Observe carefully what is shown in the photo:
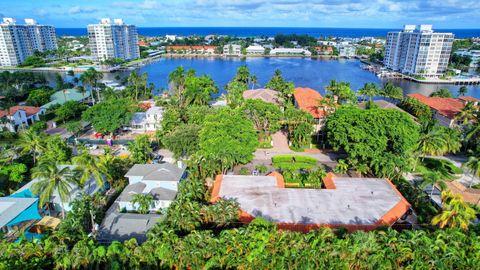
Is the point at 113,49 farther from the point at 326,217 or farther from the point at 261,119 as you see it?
the point at 326,217

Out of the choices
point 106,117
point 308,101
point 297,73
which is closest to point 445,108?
point 308,101

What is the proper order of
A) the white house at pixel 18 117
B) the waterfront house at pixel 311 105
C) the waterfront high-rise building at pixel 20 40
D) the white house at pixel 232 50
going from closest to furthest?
the white house at pixel 18 117, the waterfront house at pixel 311 105, the waterfront high-rise building at pixel 20 40, the white house at pixel 232 50

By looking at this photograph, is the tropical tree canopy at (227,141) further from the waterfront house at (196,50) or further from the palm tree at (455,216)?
the waterfront house at (196,50)

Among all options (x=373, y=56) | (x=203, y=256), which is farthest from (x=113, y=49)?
(x=203, y=256)

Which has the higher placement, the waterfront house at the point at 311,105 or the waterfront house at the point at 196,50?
the waterfront house at the point at 196,50

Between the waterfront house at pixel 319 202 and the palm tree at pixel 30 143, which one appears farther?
the palm tree at pixel 30 143

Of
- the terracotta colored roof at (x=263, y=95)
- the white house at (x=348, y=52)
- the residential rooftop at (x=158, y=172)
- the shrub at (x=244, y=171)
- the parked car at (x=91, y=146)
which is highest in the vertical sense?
the white house at (x=348, y=52)

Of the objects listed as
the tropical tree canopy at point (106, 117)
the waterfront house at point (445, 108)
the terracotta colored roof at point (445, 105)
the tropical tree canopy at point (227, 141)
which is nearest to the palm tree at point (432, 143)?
the waterfront house at point (445, 108)
